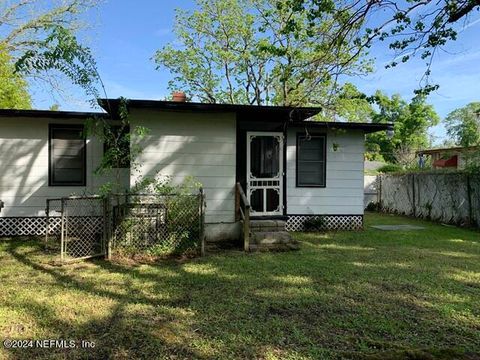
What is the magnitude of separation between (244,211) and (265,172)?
183 centimetres

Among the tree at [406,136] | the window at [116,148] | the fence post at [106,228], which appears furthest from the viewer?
the tree at [406,136]

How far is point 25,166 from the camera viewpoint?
913 centimetres

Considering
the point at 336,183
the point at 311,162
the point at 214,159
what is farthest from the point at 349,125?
the point at 214,159

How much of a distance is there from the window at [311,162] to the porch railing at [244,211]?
264cm

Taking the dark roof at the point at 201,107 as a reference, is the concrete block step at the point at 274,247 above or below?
below

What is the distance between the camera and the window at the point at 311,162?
10.6 m

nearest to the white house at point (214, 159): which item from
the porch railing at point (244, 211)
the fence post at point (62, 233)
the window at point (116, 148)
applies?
the porch railing at point (244, 211)

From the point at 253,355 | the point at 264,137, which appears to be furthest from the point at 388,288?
the point at 264,137

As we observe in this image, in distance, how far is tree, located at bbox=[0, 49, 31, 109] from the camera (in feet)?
57.3

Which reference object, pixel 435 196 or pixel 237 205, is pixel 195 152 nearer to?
pixel 237 205

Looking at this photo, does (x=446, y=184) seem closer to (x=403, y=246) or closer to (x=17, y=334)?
(x=403, y=246)

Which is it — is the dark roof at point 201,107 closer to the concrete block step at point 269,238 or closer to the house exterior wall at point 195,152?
the house exterior wall at point 195,152

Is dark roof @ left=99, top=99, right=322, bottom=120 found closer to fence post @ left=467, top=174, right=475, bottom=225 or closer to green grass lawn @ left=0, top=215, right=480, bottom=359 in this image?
green grass lawn @ left=0, top=215, right=480, bottom=359

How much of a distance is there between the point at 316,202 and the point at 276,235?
3.03 meters
